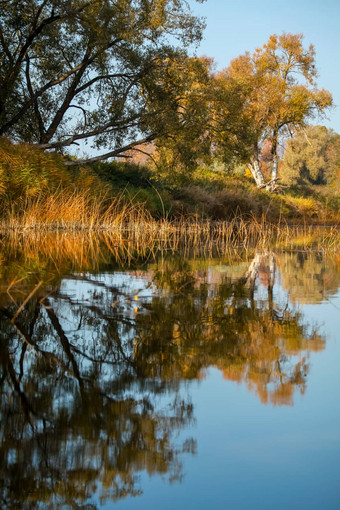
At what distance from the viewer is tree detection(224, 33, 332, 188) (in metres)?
34.0

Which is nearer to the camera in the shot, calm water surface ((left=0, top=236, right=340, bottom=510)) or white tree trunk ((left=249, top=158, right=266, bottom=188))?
calm water surface ((left=0, top=236, right=340, bottom=510))

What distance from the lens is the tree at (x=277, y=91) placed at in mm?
34000

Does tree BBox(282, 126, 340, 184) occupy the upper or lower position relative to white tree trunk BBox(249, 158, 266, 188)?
upper

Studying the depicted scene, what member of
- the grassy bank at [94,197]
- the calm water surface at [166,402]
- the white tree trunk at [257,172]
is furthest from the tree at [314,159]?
the calm water surface at [166,402]

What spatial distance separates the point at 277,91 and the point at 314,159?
2005cm

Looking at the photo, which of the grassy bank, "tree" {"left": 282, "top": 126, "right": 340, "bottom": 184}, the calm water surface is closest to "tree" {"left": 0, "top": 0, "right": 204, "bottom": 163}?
the grassy bank

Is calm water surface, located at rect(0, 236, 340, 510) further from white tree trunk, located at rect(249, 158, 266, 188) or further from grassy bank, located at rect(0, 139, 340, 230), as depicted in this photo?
white tree trunk, located at rect(249, 158, 266, 188)

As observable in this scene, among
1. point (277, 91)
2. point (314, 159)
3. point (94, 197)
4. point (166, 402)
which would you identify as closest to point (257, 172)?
point (277, 91)

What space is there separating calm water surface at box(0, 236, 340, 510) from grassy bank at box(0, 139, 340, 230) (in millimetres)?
9449

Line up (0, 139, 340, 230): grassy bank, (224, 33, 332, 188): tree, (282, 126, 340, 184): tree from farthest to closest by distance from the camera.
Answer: (282, 126, 340, 184): tree → (224, 33, 332, 188): tree → (0, 139, 340, 230): grassy bank

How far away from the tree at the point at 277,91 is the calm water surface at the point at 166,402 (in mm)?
30725

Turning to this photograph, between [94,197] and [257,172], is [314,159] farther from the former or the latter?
[94,197]

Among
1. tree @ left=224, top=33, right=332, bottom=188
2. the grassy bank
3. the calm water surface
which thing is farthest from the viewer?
tree @ left=224, top=33, right=332, bottom=188

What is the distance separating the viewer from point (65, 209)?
48.0 feet
